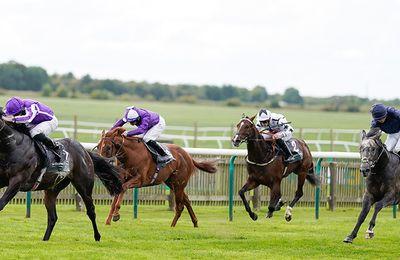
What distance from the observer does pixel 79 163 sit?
Result: 1093 cm

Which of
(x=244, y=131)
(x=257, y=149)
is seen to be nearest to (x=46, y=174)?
(x=244, y=131)

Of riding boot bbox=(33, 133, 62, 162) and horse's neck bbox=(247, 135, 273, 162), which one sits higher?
riding boot bbox=(33, 133, 62, 162)

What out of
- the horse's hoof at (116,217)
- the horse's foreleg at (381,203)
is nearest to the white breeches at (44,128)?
the horse's hoof at (116,217)

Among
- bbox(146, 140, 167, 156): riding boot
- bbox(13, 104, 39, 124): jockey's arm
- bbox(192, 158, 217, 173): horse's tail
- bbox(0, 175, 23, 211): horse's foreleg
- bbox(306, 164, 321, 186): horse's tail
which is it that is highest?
bbox(13, 104, 39, 124): jockey's arm

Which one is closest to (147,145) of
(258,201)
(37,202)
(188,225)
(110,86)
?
(188,225)

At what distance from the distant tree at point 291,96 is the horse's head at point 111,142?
52.3 metres

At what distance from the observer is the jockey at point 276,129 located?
14.4 meters

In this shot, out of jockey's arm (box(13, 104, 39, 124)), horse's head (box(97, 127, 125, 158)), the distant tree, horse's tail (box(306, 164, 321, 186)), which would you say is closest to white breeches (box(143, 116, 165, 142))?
horse's head (box(97, 127, 125, 158))

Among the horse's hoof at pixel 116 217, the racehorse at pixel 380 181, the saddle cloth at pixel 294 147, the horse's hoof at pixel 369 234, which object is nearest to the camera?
the racehorse at pixel 380 181

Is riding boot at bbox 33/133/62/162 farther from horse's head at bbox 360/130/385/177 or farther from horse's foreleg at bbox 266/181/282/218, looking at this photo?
horse's foreleg at bbox 266/181/282/218

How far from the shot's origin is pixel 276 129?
47.8ft

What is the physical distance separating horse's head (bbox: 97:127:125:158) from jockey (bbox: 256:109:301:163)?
219 cm

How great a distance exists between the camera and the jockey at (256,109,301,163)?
47.4 ft

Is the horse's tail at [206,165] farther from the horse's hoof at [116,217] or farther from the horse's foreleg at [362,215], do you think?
the horse's foreleg at [362,215]
